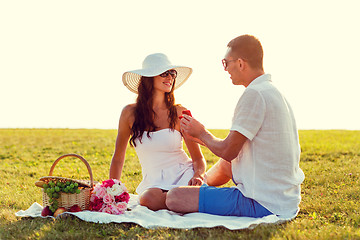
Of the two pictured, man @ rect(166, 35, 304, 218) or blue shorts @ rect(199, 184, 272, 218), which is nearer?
man @ rect(166, 35, 304, 218)

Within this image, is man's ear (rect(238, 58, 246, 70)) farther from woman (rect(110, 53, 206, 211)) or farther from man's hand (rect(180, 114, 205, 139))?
woman (rect(110, 53, 206, 211))

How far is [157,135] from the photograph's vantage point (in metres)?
5.56

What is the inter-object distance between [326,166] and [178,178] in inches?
194

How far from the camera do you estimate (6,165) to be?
1074 centimetres

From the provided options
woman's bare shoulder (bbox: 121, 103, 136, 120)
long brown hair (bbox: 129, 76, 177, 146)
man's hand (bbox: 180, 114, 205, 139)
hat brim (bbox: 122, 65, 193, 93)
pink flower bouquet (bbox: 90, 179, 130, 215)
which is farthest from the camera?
woman's bare shoulder (bbox: 121, 103, 136, 120)

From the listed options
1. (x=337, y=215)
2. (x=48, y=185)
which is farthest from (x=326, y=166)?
(x=48, y=185)

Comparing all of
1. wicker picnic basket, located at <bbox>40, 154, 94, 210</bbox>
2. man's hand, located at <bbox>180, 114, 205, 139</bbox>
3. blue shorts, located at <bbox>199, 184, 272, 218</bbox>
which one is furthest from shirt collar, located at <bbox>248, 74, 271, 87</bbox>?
wicker picnic basket, located at <bbox>40, 154, 94, 210</bbox>

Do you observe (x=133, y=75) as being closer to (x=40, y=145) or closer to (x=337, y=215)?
(x=337, y=215)

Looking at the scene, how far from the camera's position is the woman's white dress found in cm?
552

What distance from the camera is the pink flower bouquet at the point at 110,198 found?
5.12 metres

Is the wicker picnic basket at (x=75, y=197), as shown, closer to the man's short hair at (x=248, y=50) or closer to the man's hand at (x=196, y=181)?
the man's hand at (x=196, y=181)

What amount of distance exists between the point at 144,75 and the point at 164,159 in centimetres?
118

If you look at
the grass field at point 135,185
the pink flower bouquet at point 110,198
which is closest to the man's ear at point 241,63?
the grass field at point 135,185

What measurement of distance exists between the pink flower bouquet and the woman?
346 mm
